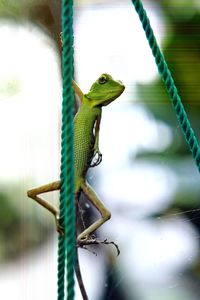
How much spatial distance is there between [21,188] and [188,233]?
1.40 ft

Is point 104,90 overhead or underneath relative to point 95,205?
overhead

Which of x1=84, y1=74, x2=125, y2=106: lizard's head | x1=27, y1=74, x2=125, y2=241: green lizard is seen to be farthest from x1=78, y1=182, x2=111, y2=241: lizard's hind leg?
x1=84, y1=74, x2=125, y2=106: lizard's head

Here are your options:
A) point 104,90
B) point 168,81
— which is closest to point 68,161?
point 168,81

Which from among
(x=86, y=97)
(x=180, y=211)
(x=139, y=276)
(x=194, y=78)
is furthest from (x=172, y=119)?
(x=86, y=97)

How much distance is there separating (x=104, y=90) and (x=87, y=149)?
8cm

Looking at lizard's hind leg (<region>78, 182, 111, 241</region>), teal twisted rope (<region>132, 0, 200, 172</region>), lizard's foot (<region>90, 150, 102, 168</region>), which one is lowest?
lizard's hind leg (<region>78, 182, 111, 241</region>)

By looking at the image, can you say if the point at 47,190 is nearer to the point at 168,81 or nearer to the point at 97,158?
the point at 97,158

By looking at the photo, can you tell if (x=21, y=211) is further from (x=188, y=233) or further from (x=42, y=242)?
(x=188, y=233)

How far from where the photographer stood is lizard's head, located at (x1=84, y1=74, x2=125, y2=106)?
797mm

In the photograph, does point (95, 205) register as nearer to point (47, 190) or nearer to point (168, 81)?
point (47, 190)

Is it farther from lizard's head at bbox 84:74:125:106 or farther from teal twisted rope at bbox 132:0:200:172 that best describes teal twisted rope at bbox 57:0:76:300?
lizard's head at bbox 84:74:125:106

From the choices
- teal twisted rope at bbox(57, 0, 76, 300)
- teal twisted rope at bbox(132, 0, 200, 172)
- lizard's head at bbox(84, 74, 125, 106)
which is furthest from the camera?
lizard's head at bbox(84, 74, 125, 106)

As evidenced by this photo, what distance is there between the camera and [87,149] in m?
0.76

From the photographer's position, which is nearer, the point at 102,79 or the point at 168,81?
the point at 168,81
